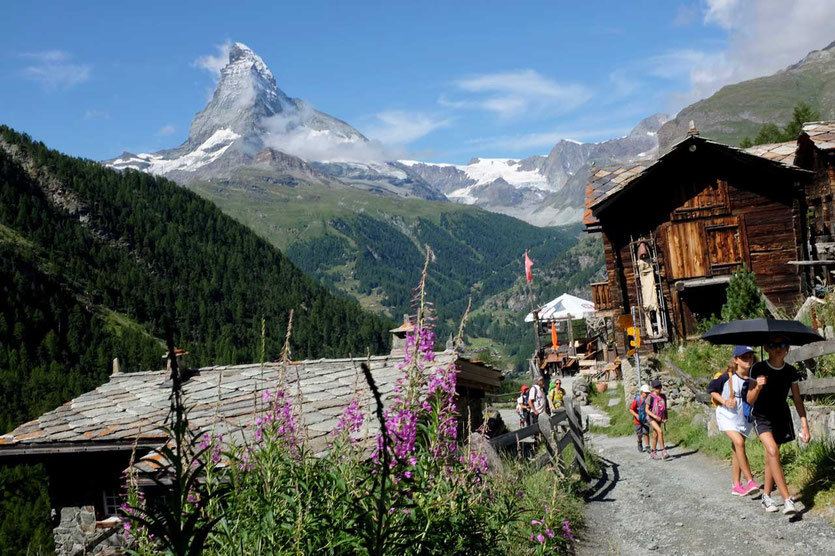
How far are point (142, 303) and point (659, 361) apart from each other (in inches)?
4003

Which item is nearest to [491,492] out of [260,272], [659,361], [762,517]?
[762,517]

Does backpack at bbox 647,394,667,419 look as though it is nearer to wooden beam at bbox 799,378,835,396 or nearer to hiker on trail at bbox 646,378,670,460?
hiker on trail at bbox 646,378,670,460

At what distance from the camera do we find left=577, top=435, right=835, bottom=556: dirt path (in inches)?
315

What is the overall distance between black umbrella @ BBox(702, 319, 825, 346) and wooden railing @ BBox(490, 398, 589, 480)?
3012 millimetres

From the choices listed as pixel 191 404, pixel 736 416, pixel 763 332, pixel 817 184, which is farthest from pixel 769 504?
pixel 817 184

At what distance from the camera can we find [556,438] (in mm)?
12562

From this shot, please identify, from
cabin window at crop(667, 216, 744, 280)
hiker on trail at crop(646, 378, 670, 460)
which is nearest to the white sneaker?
hiker on trail at crop(646, 378, 670, 460)

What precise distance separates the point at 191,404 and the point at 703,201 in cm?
1963

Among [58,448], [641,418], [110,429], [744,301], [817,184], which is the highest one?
[817,184]

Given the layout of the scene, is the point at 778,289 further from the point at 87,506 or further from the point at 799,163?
the point at 87,506

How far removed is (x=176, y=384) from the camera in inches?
79.3

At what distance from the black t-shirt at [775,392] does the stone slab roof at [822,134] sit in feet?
57.1

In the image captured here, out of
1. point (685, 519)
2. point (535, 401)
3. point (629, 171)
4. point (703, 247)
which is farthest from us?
point (629, 171)

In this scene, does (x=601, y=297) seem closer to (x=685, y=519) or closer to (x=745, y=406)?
(x=685, y=519)
